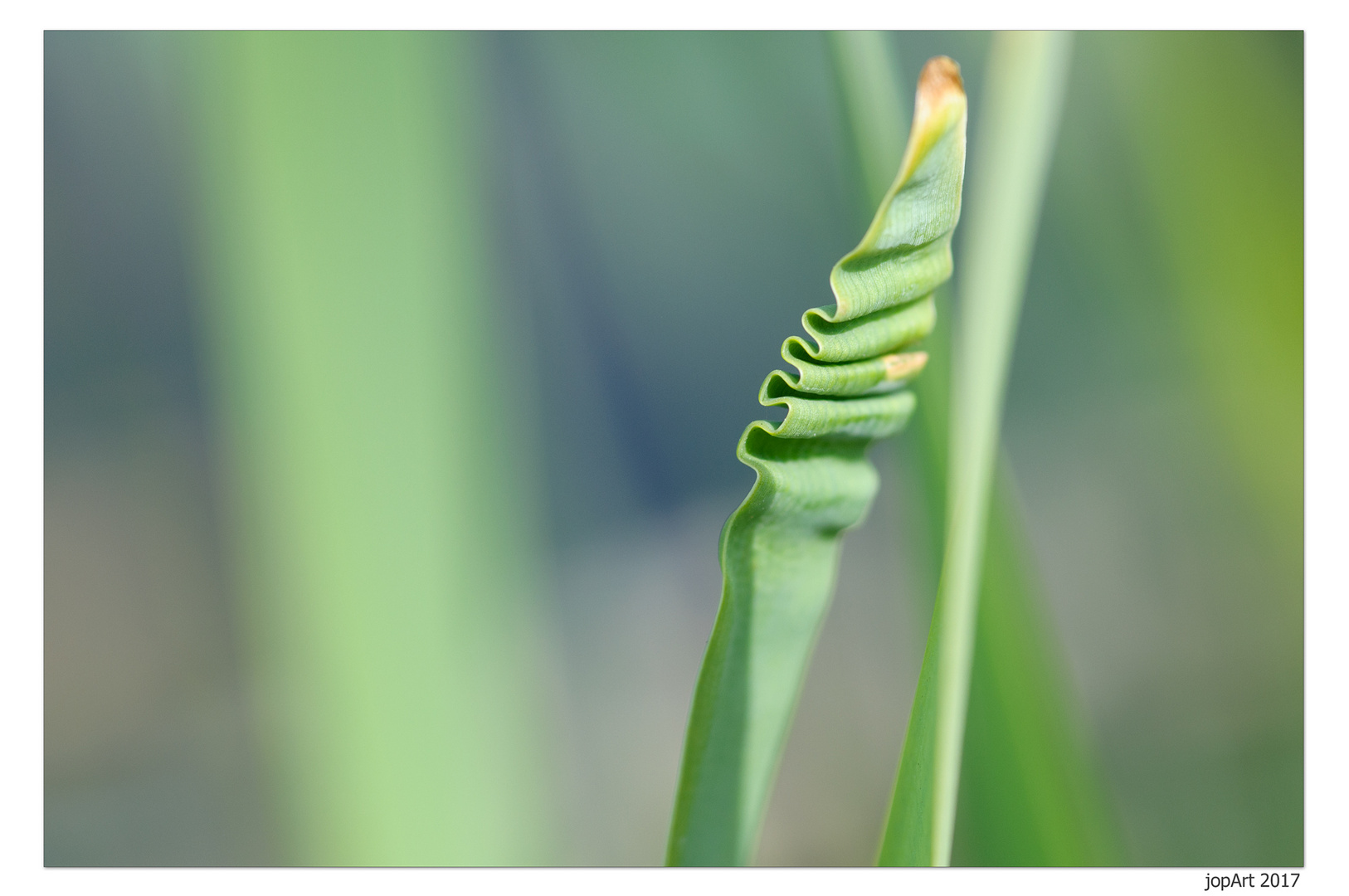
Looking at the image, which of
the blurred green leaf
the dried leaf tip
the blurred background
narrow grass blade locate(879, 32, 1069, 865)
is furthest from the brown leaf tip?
the blurred green leaf

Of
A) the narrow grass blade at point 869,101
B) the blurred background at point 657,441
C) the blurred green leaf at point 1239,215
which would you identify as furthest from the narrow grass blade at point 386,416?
the blurred green leaf at point 1239,215

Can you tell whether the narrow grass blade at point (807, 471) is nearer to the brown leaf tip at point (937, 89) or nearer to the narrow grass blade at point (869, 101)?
the brown leaf tip at point (937, 89)

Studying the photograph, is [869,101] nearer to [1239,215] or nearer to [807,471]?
[807,471]

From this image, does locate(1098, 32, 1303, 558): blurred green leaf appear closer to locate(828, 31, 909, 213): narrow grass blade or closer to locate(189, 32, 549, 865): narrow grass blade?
locate(828, 31, 909, 213): narrow grass blade

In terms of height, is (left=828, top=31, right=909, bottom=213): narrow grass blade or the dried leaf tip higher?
(left=828, top=31, right=909, bottom=213): narrow grass blade

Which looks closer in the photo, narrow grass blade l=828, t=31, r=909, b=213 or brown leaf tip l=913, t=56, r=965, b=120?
brown leaf tip l=913, t=56, r=965, b=120

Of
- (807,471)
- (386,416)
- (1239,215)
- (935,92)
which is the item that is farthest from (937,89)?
A: (1239,215)
